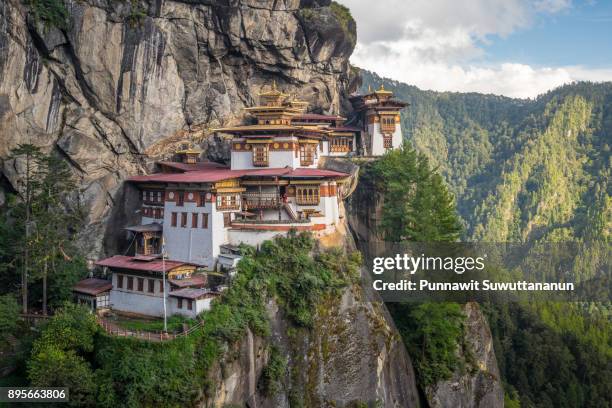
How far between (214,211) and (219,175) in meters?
3.08

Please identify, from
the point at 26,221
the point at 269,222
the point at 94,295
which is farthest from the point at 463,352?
the point at 26,221

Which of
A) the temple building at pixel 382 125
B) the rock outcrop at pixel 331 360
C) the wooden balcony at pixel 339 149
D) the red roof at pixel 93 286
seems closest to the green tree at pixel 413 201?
the wooden balcony at pixel 339 149

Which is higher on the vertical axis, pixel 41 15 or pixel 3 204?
pixel 41 15

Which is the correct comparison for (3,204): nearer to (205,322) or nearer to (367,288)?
(205,322)

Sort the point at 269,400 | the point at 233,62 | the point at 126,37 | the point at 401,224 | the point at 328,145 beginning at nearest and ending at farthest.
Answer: the point at 269,400
the point at 126,37
the point at 401,224
the point at 233,62
the point at 328,145

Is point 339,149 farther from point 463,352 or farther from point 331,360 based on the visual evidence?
point 331,360

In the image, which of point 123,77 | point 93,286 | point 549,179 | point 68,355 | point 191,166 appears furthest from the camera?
point 549,179

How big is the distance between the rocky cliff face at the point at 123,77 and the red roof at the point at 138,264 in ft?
19.1

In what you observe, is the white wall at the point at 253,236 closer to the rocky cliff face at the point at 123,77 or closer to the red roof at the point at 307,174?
the red roof at the point at 307,174

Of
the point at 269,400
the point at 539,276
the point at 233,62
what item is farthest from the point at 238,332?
the point at 539,276

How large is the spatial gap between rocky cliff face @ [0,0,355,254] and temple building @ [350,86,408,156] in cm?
1186

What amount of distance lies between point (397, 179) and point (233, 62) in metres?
19.0

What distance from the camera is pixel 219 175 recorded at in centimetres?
4444

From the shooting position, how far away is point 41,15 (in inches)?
1763
